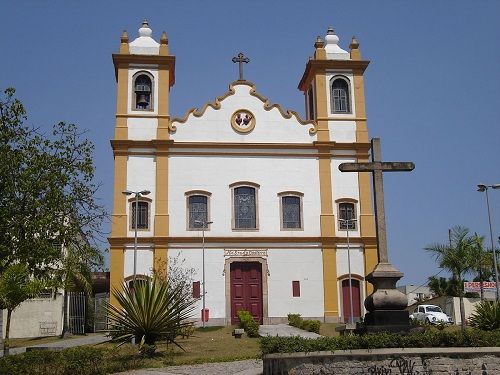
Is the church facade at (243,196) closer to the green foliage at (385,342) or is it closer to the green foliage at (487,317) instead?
the green foliage at (487,317)

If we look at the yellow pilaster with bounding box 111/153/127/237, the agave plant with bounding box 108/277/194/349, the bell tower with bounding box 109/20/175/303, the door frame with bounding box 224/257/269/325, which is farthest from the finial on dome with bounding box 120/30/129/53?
the agave plant with bounding box 108/277/194/349

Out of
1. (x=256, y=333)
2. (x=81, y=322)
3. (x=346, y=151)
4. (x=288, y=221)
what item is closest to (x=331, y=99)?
(x=346, y=151)

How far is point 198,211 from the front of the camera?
1156 inches

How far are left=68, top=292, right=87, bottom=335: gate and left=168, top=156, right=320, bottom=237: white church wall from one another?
25.4 ft

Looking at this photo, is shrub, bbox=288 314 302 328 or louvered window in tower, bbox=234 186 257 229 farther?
louvered window in tower, bbox=234 186 257 229

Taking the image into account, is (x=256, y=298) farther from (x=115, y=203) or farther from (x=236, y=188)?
(x=115, y=203)

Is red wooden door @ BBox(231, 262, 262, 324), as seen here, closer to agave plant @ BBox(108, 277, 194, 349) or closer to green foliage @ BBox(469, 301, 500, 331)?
green foliage @ BBox(469, 301, 500, 331)

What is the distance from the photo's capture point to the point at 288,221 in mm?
29688

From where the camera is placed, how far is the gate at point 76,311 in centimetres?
3297

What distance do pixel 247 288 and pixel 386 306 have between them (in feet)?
51.3

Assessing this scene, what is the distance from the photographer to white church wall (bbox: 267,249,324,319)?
2878 cm

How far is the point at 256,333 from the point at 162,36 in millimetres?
15440

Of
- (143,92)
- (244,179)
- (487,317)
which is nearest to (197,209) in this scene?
(244,179)

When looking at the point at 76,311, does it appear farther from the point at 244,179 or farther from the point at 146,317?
the point at 146,317
